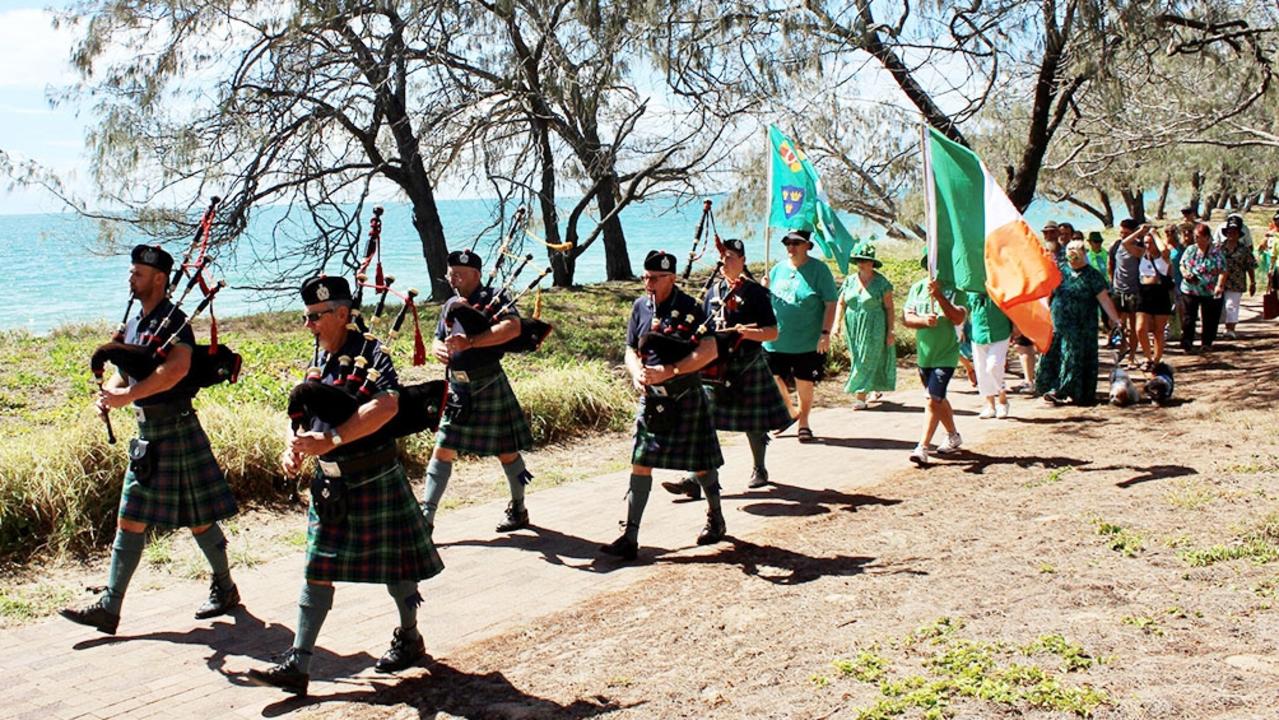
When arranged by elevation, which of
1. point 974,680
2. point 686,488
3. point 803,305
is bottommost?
point 974,680

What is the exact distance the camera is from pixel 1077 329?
34.4ft

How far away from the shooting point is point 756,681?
14.8ft

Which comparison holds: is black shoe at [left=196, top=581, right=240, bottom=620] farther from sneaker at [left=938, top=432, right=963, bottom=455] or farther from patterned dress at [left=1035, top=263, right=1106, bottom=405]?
patterned dress at [left=1035, top=263, right=1106, bottom=405]

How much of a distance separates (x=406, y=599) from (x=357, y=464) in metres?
0.63

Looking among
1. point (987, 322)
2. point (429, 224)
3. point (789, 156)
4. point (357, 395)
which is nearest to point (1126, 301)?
point (987, 322)

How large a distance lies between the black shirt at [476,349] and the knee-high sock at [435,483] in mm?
565

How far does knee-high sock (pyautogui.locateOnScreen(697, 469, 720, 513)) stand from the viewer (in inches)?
258

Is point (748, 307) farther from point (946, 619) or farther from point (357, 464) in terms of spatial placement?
point (357, 464)

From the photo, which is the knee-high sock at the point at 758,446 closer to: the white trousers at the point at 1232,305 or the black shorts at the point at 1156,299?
the black shorts at the point at 1156,299

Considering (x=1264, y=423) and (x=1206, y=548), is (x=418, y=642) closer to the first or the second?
(x=1206, y=548)

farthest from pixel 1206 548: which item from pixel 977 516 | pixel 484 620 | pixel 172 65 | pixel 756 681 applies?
pixel 172 65

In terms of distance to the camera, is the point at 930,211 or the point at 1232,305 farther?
the point at 1232,305

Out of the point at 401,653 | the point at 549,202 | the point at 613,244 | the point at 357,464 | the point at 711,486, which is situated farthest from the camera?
the point at 613,244

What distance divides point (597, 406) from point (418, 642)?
512 cm
